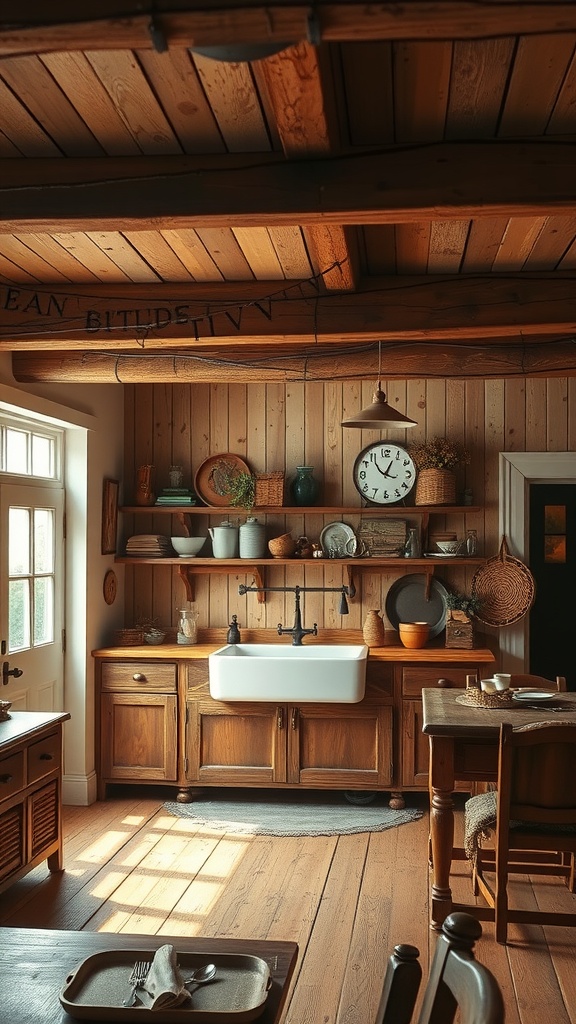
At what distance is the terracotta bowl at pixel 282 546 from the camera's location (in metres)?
5.93

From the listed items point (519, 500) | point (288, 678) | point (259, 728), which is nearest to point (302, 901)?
point (288, 678)

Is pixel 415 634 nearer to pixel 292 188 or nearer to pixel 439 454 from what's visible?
pixel 439 454

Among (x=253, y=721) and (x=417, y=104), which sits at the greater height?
(x=417, y=104)

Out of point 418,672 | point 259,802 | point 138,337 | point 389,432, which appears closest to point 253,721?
point 259,802

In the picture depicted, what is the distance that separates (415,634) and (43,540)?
220 centimetres

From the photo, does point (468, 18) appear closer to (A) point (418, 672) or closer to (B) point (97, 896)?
(B) point (97, 896)

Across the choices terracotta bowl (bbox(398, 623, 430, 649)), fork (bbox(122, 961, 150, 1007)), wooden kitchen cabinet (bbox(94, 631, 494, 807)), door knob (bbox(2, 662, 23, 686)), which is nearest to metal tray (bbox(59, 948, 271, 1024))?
fork (bbox(122, 961, 150, 1007))

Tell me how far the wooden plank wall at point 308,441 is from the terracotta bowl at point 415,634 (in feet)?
1.21

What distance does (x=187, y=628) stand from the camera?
6.03 m

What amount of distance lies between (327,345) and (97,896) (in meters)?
2.71

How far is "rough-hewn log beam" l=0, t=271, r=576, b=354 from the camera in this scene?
3.74 metres

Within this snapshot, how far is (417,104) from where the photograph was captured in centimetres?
234

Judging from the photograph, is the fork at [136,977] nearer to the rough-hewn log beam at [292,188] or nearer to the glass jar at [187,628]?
the rough-hewn log beam at [292,188]

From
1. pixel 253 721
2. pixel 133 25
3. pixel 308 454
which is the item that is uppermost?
pixel 133 25
